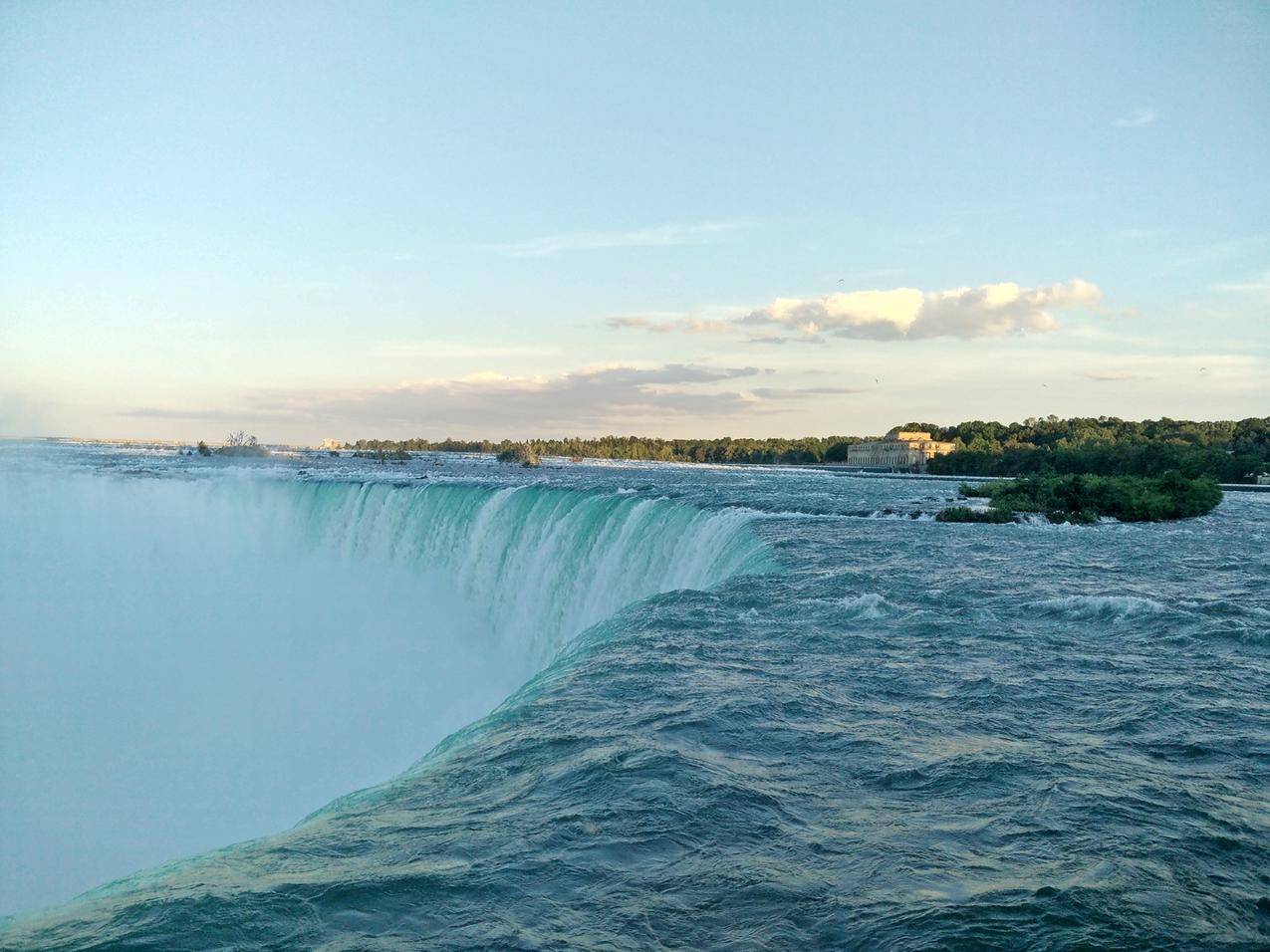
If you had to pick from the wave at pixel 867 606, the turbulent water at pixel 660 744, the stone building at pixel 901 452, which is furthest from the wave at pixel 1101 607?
the stone building at pixel 901 452

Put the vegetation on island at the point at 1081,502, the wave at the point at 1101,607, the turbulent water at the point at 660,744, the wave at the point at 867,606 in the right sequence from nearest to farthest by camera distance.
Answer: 1. the turbulent water at the point at 660,744
2. the wave at the point at 867,606
3. the wave at the point at 1101,607
4. the vegetation on island at the point at 1081,502

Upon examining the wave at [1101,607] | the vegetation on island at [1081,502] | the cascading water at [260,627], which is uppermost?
the vegetation on island at [1081,502]

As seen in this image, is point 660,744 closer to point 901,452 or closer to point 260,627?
point 260,627

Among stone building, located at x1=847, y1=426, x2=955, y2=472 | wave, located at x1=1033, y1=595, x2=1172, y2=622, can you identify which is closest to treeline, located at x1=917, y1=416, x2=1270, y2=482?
stone building, located at x1=847, y1=426, x2=955, y2=472

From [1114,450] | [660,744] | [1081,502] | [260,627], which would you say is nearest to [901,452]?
[1114,450]

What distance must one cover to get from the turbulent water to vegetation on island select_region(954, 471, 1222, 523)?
5905mm

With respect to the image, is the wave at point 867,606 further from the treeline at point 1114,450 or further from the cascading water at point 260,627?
the treeline at point 1114,450

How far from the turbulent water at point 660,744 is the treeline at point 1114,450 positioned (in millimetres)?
44268

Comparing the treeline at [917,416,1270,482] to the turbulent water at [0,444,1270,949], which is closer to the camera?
the turbulent water at [0,444,1270,949]

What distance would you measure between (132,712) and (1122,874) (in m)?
25.6

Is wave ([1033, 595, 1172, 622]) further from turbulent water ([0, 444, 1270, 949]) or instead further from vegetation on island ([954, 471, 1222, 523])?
vegetation on island ([954, 471, 1222, 523])

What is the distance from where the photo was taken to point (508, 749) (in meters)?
9.18

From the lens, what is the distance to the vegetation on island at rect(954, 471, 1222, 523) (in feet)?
135

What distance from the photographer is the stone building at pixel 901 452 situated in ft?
471
